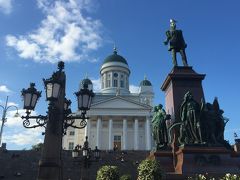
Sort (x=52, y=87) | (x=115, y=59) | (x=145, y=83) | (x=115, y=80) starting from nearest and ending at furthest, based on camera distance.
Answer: (x=52, y=87) < (x=115, y=80) < (x=115, y=59) < (x=145, y=83)

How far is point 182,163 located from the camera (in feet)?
32.4

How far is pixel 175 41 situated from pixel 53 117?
7297 mm

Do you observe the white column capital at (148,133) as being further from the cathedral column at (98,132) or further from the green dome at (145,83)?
the green dome at (145,83)

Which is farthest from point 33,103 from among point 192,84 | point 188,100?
point 192,84

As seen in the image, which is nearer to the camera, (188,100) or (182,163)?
(182,163)

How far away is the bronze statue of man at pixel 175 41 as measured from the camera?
13.5m

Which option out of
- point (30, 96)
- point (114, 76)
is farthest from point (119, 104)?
point (30, 96)

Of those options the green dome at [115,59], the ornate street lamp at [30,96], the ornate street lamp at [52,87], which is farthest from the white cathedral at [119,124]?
the ornate street lamp at [52,87]

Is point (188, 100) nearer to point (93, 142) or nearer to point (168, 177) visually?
point (168, 177)

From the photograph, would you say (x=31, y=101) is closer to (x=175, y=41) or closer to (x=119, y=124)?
(x=175, y=41)

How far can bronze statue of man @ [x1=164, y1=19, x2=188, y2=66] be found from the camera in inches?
531

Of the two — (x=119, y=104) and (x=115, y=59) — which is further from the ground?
(x=115, y=59)

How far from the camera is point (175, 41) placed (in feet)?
44.3

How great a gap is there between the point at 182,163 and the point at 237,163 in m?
1.78
